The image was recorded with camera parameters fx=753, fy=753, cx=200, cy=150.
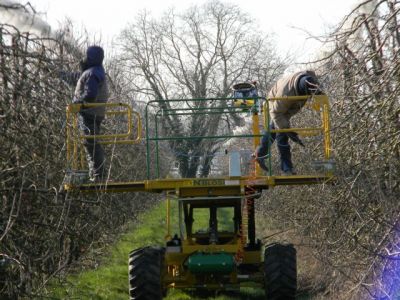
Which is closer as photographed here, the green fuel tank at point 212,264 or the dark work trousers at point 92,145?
the green fuel tank at point 212,264

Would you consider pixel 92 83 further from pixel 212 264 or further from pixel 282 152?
pixel 212 264

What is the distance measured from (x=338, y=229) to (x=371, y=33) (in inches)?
154

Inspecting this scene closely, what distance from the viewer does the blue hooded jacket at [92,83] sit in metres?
9.95

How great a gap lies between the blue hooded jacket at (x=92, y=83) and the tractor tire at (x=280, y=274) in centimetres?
308

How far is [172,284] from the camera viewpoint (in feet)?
30.0

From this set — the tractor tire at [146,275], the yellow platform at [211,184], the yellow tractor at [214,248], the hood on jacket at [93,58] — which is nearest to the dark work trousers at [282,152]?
the yellow tractor at [214,248]

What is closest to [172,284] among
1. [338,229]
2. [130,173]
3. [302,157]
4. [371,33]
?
[338,229]

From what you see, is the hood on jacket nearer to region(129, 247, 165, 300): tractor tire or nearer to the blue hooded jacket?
the blue hooded jacket

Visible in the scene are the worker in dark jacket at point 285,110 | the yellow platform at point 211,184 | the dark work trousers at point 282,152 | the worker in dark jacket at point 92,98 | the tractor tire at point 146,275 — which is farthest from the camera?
the dark work trousers at point 282,152

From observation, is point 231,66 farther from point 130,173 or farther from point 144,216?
point 130,173

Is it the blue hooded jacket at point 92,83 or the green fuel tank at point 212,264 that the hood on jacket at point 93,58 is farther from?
the green fuel tank at point 212,264

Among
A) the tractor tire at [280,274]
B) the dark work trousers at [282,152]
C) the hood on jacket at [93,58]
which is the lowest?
the tractor tire at [280,274]

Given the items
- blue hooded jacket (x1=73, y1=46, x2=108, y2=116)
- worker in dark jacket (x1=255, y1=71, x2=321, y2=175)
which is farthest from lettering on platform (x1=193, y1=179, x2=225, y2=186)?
blue hooded jacket (x1=73, y1=46, x2=108, y2=116)

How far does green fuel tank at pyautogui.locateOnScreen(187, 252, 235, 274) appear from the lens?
872 centimetres
